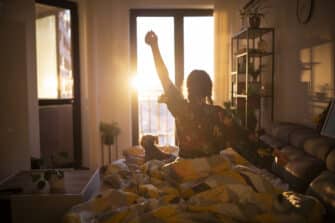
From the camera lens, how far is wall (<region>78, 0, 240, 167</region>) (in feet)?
14.6

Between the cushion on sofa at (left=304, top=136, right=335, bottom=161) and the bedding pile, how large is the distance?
421mm

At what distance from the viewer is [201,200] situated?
1.35m

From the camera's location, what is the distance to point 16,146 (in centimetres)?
305

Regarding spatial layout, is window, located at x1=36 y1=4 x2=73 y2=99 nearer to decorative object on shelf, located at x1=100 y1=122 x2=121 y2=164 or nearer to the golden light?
decorative object on shelf, located at x1=100 y1=122 x2=121 y2=164

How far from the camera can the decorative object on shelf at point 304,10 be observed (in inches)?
90.7

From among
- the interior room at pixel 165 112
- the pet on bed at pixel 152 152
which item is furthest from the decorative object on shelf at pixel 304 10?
the pet on bed at pixel 152 152

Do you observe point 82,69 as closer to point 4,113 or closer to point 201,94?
point 4,113

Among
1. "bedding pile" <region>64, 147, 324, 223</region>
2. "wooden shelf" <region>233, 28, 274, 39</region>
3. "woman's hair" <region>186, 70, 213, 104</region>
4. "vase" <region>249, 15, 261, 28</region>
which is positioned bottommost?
"bedding pile" <region>64, 147, 324, 223</region>

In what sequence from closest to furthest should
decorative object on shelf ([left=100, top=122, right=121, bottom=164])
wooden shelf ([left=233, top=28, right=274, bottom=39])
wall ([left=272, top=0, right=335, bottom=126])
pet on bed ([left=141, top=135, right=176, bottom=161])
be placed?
wall ([left=272, top=0, right=335, bottom=126]), pet on bed ([left=141, top=135, right=176, bottom=161]), wooden shelf ([left=233, top=28, right=274, bottom=39]), decorative object on shelf ([left=100, top=122, right=121, bottom=164])

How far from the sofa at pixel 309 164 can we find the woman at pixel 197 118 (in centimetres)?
28

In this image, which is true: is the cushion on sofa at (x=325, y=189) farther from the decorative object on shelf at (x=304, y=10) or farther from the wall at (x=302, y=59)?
the decorative object on shelf at (x=304, y=10)

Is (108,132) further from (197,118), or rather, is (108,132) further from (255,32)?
(197,118)

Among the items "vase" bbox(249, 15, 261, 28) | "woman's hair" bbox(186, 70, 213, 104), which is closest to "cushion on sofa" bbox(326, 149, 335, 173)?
"woman's hair" bbox(186, 70, 213, 104)

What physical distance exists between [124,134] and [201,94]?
3.21m
